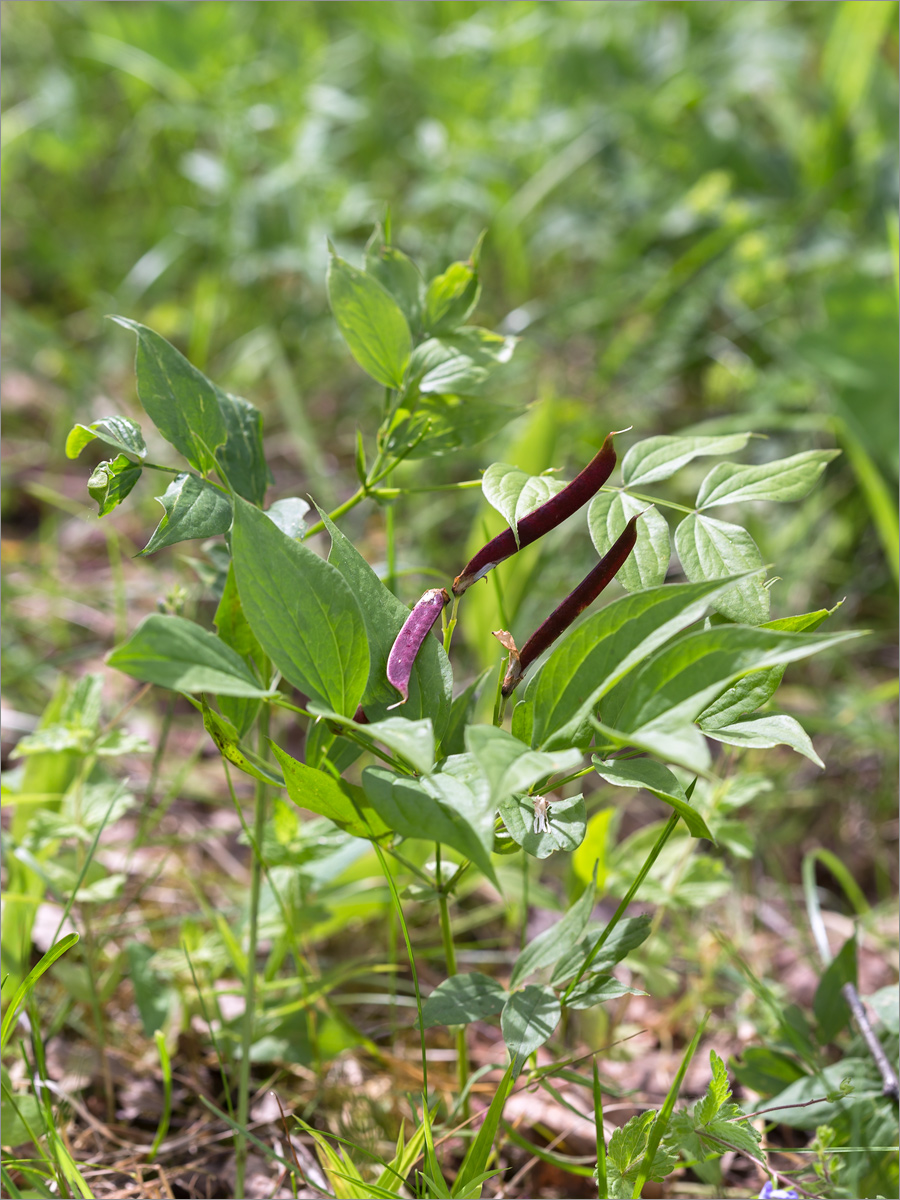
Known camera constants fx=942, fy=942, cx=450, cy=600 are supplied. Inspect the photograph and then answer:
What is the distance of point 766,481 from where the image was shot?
84 cm

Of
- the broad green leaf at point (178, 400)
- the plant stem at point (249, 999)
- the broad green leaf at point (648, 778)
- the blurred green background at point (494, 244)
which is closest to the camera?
the broad green leaf at point (648, 778)

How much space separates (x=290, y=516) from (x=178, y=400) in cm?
14

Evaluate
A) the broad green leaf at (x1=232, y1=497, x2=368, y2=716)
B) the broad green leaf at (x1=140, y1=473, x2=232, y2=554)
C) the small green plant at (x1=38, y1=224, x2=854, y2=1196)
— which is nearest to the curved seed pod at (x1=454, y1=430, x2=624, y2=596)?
→ the small green plant at (x1=38, y1=224, x2=854, y2=1196)

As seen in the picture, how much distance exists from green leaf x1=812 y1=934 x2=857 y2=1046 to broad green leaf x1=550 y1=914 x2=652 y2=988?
378 mm

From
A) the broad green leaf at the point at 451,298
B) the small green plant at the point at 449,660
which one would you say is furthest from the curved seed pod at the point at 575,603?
the broad green leaf at the point at 451,298

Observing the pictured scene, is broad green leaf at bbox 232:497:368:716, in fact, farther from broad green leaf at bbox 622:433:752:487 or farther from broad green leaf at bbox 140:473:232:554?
broad green leaf at bbox 622:433:752:487

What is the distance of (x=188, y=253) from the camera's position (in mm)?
2842

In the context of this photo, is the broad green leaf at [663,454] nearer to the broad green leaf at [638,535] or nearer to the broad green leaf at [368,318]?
Result: the broad green leaf at [638,535]

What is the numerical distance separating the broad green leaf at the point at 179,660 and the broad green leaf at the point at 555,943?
406 millimetres

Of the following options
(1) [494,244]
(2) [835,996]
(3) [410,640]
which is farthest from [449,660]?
(1) [494,244]

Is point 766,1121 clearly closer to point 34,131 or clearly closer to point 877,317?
Result: point 877,317

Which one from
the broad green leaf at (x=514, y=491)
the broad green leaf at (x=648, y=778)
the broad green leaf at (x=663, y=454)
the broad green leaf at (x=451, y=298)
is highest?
the broad green leaf at (x=451, y=298)

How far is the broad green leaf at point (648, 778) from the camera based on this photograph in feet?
2.37

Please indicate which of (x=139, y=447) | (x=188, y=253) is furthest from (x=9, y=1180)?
(x=188, y=253)
